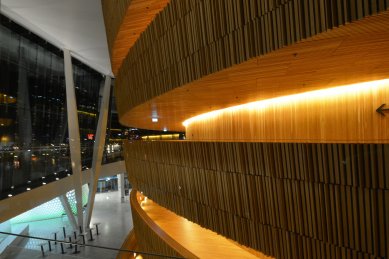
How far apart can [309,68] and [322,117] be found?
2289 mm

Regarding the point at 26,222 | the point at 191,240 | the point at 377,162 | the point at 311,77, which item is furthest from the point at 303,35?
the point at 26,222

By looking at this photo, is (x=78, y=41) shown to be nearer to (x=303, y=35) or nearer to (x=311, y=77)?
(x=311, y=77)

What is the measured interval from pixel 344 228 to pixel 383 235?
0.56 m

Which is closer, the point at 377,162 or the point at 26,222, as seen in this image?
the point at 377,162

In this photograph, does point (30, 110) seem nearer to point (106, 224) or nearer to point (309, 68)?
point (106, 224)

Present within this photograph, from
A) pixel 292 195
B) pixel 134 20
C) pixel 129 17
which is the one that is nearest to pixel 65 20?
pixel 134 20

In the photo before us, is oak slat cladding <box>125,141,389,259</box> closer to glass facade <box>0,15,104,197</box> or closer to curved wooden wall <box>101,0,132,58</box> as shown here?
curved wooden wall <box>101,0,132,58</box>

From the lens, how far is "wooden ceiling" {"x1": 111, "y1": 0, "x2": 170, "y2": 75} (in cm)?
916

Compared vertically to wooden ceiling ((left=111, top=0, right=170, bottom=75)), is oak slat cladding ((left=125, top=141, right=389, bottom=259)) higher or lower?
lower

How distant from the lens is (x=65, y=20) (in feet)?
53.8

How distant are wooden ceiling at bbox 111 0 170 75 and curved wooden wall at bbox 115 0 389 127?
76 centimetres

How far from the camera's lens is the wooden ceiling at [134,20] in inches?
361

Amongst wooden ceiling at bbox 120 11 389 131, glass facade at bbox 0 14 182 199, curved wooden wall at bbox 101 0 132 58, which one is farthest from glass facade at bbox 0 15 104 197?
wooden ceiling at bbox 120 11 389 131

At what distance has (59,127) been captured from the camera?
24891 mm
